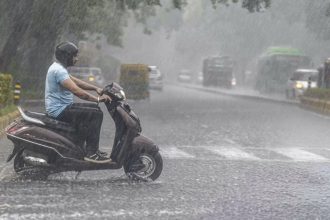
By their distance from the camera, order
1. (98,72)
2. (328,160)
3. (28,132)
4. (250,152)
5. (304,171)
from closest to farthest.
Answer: (28,132), (304,171), (328,160), (250,152), (98,72)

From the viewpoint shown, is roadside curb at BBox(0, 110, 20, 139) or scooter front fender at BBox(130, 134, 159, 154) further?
roadside curb at BBox(0, 110, 20, 139)

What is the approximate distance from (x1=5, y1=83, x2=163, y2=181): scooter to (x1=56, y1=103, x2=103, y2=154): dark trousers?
0.08 m

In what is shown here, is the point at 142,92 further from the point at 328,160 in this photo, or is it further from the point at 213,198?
the point at 213,198

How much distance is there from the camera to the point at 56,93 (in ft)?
27.8

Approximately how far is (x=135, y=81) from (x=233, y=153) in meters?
21.8

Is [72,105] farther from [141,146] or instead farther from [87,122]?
[141,146]

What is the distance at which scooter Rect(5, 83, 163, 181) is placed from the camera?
8203 millimetres

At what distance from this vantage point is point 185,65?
108 m

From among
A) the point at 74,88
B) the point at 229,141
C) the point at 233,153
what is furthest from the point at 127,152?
the point at 229,141

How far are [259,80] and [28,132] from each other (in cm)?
4592

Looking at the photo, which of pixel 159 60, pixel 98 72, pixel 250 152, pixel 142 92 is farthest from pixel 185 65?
pixel 250 152

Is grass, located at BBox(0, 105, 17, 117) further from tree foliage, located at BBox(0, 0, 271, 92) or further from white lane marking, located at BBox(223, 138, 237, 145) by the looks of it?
tree foliage, located at BBox(0, 0, 271, 92)

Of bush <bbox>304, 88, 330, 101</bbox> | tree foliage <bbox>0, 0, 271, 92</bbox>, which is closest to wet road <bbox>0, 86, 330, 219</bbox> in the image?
tree foliage <bbox>0, 0, 271, 92</bbox>

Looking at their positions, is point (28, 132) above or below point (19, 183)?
above
